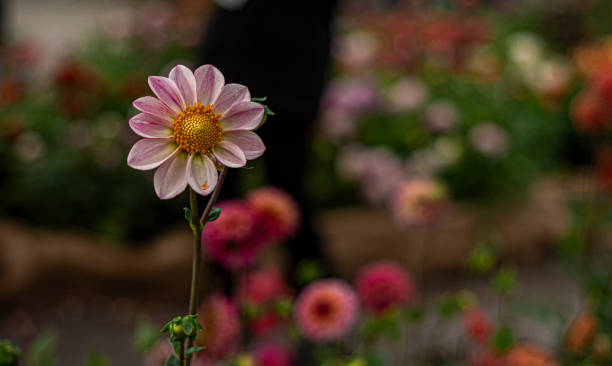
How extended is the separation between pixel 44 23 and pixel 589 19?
7217mm

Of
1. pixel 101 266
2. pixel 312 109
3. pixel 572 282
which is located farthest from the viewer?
pixel 572 282

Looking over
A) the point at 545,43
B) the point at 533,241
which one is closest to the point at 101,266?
the point at 533,241

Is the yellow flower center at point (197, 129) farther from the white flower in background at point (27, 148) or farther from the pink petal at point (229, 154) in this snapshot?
Result: the white flower in background at point (27, 148)

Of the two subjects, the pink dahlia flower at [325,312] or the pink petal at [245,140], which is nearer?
the pink petal at [245,140]

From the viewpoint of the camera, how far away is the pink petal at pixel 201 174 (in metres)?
0.51

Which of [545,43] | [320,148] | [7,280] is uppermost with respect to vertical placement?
[545,43]

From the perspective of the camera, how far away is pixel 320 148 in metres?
3.23

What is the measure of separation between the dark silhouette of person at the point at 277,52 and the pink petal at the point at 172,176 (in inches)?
47.9

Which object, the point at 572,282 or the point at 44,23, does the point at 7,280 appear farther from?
the point at 44,23

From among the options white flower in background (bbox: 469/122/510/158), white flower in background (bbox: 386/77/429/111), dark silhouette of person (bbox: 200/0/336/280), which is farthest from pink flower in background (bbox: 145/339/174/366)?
white flower in background (bbox: 386/77/429/111)

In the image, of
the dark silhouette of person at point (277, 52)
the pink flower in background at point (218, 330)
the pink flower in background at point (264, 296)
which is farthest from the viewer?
the dark silhouette of person at point (277, 52)

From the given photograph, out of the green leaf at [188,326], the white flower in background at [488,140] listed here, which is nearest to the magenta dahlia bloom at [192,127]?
the green leaf at [188,326]

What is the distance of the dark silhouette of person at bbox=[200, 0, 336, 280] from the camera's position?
1768mm

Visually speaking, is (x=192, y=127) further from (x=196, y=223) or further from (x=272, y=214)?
(x=272, y=214)
